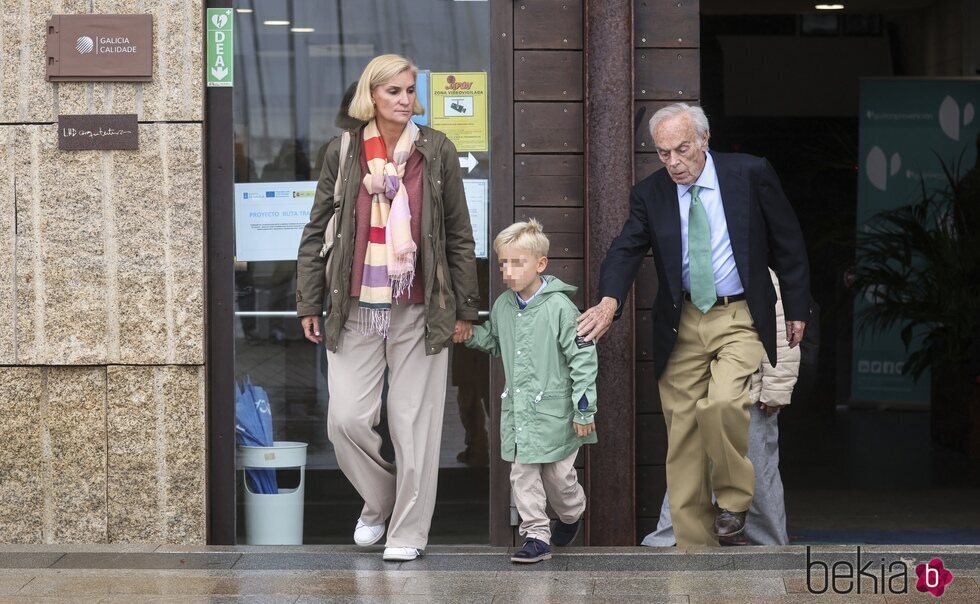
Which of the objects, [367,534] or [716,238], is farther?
[367,534]

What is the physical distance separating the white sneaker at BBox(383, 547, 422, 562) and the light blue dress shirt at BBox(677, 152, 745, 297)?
1.52 meters

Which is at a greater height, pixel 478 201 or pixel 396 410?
pixel 478 201

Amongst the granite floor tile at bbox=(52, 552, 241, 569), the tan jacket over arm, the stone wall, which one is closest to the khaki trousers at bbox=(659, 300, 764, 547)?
the tan jacket over arm

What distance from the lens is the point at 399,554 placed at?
5.59 meters

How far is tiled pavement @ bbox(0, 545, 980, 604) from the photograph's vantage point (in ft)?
16.4

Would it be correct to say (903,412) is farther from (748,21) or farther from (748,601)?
(748,601)

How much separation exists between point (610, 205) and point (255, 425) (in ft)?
6.38

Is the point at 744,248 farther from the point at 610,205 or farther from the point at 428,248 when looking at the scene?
the point at 428,248

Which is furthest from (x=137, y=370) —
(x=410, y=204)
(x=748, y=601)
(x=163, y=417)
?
(x=748, y=601)

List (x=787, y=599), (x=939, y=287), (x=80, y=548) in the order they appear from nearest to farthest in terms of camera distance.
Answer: (x=787, y=599) → (x=80, y=548) → (x=939, y=287)

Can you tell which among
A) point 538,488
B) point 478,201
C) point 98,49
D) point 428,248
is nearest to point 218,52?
point 98,49

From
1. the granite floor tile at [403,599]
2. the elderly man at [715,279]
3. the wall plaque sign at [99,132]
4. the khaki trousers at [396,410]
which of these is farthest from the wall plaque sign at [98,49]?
the granite floor tile at [403,599]

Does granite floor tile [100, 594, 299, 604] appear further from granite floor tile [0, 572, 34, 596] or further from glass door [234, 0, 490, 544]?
glass door [234, 0, 490, 544]

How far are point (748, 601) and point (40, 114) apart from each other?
12.4ft
